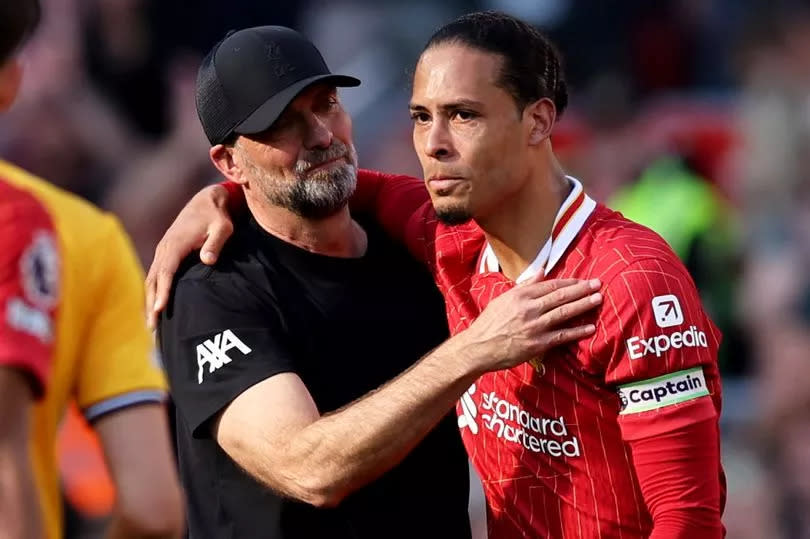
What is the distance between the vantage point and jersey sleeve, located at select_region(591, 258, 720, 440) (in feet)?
12.0

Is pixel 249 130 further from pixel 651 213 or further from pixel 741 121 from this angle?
pixel 741 121

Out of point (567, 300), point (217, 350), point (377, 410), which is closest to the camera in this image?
point (567, 300)

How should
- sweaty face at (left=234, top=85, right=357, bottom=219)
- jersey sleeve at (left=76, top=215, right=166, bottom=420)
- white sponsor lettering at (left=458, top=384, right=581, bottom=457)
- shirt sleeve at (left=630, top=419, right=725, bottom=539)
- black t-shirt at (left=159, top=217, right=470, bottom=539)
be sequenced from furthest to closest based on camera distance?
sweaty face at (left=234, top=85, right=357, bottom=219), black t-shirt at (left=159, top=217, right=470, bottom=539), jersey sleeve at (left=76, top=215, right=166, bottom=420), white sponsor lettering at (left=458, top=384, right=581, bottom=457), shirt sleeve at (left=630, top=419, right=725, bottom=539)

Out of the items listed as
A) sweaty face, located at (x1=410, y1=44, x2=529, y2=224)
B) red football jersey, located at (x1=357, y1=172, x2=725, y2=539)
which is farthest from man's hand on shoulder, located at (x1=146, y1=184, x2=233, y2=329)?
sweaty face, located at (x1=410, y1=44, x2=529, y2=224)

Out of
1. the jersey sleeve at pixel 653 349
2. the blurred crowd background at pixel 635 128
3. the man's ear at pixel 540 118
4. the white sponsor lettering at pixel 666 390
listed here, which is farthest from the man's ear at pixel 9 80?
the blurred crowd background at pixel 635 128

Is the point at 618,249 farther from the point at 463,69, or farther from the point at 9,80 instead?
the point at 9,80

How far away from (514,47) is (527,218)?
424 millimetres

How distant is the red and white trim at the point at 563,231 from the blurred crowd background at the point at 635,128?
13.9 ft

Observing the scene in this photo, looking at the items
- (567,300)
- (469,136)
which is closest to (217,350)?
(469,136)

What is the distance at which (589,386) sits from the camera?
3.83 metres

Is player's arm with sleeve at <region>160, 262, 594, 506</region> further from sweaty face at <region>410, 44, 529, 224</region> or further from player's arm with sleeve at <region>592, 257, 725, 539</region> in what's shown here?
sweaty face at <region>410, 44, 529, 224</region>

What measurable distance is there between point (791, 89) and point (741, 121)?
34 centimetres

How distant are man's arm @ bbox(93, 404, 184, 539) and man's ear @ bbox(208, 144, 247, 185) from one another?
68cm

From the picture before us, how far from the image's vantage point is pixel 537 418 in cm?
397
